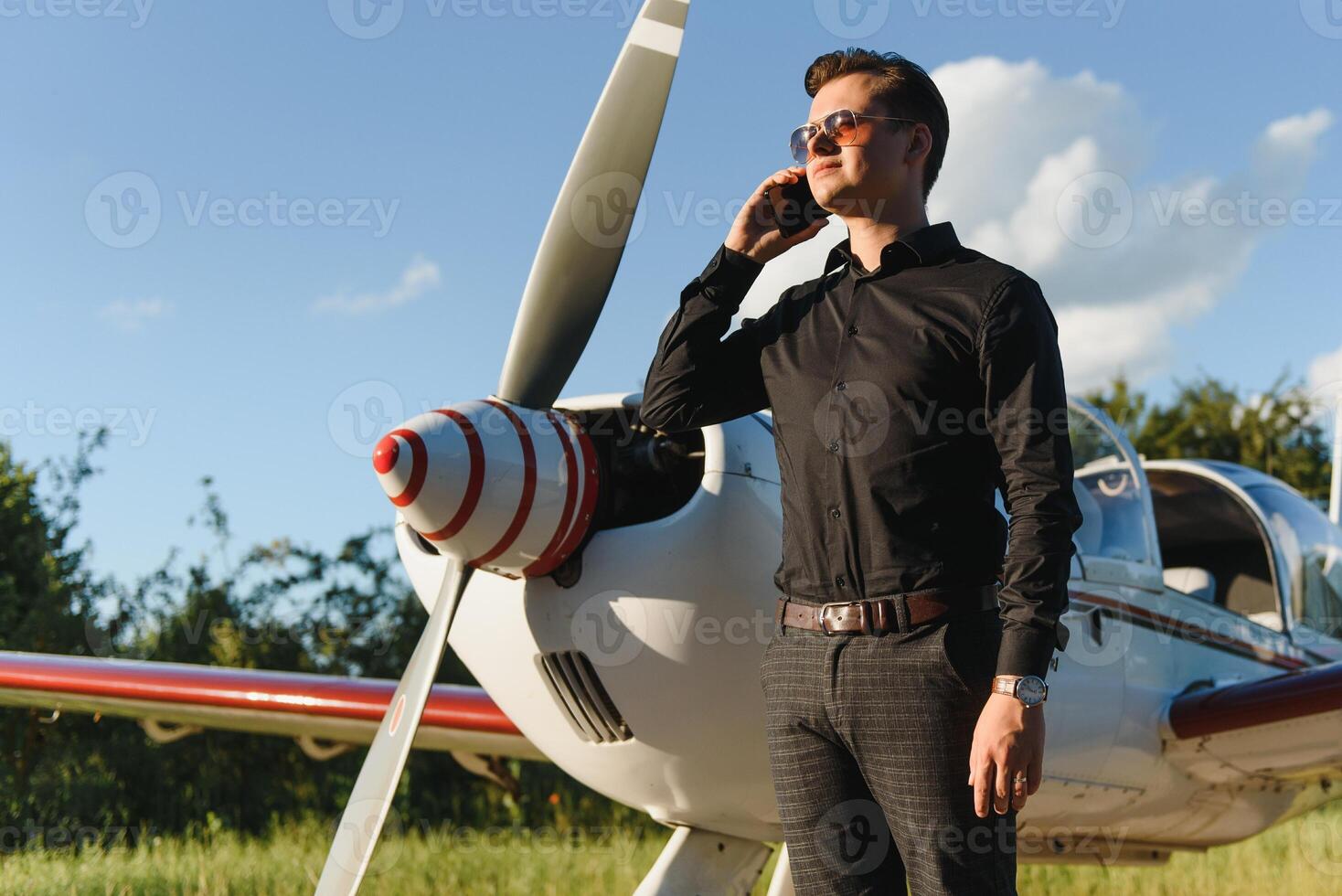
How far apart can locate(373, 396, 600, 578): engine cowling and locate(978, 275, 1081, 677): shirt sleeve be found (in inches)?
50.6

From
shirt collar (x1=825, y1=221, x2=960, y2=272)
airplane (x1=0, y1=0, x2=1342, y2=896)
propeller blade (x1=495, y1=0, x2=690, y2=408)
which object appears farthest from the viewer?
propeller blade (x1=495, y1=0, x2=690, y2=408)

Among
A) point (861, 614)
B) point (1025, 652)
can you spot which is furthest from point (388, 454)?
point (1025, 652)

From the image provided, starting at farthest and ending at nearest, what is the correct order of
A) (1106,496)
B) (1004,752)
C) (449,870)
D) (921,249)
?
1. (449,870)
2. (1106,496)
3. (921,249)
4. (1004,752)

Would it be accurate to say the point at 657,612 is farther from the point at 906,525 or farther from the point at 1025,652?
the point at 1025,652

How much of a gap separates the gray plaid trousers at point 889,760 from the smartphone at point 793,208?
30.5 inches

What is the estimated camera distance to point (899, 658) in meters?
1.81

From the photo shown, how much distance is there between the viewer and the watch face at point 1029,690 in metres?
1.69

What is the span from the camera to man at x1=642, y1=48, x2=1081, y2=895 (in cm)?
176

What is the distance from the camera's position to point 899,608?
1.84 meters

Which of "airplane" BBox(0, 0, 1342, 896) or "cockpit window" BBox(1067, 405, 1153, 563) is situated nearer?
"airplane" BBox(0, 0, 1342, 896)

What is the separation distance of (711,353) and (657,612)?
1024 mm

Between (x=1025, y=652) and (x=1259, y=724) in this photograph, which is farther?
(x=1259, y=724)

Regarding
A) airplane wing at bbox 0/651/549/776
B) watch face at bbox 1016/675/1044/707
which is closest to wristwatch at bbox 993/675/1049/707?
watch face at bbox 1016/675/1044/707

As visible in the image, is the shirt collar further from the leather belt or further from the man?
the leather belt
